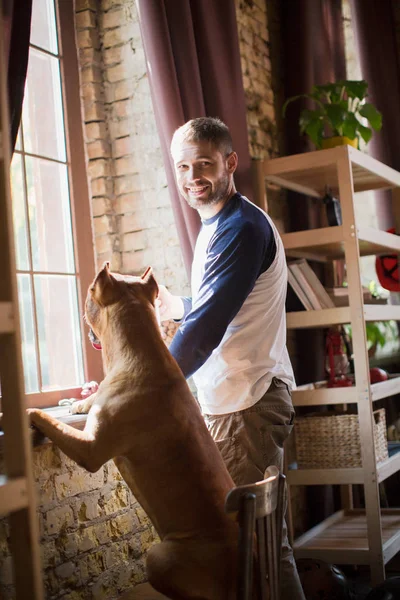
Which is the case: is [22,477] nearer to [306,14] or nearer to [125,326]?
[125,326]

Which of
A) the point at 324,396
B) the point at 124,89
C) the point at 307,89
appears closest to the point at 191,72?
the point at 124,89

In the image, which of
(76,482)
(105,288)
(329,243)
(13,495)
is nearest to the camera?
(13,495)

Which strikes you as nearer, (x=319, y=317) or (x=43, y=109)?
(x=43, y=109)

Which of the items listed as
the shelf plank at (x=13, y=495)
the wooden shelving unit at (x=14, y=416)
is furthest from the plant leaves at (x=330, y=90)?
the shelf plank at (x=13, y=495)

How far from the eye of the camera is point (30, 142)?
10.1ft

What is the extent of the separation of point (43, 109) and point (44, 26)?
1.16 ft

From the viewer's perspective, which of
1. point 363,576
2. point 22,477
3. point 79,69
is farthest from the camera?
point 363,576

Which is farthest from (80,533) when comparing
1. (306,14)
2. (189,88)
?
(306,14)

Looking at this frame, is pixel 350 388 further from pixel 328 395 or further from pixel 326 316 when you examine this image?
pixel 326 316

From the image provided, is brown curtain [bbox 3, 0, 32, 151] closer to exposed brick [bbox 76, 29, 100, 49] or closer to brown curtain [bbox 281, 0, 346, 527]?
exposed brick [bbox 76, 29, 100, 49]

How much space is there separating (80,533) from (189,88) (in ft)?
5.75

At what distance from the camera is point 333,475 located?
134 inches

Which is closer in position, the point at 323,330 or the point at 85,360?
the point at 85,360

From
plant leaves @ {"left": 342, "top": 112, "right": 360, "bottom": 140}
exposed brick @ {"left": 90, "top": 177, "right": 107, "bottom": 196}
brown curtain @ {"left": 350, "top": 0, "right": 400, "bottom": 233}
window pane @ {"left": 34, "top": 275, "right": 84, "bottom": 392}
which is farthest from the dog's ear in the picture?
brown curtain @ {"left": 350, "top": 0, "right": 400, "bottom": 233}
